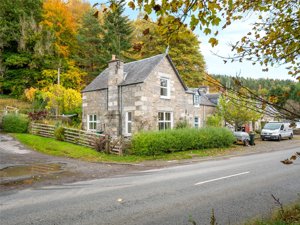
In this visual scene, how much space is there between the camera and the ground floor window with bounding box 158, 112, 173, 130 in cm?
2372

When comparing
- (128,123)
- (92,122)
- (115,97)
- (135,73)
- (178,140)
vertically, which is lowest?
(178,140)

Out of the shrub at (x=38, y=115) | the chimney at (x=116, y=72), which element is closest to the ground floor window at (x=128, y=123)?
the chimney at (x=116, y=72)

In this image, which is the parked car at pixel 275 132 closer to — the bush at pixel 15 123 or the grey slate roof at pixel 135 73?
the grey slate roof at pixel 135 73

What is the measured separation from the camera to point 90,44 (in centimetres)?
4709

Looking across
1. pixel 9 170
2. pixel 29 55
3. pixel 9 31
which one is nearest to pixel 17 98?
pixel 29 55

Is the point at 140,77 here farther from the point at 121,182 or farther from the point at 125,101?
the point at 121,182

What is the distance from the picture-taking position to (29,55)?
42531 millimetres

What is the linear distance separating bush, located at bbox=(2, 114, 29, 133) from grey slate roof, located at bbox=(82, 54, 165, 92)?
24.7ft

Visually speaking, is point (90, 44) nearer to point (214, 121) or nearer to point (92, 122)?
point (92, 122)

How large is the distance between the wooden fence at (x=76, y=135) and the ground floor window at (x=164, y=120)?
5895 millimetres

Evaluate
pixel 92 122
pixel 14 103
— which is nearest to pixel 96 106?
pixel 92 122

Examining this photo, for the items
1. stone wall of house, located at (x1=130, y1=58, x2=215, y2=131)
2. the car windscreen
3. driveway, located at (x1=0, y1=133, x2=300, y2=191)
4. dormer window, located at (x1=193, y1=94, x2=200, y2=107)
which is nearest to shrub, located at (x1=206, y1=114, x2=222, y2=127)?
dormer window, located at (x1=193, y1=94, x2=200, y2=107)

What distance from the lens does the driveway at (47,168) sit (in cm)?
1077

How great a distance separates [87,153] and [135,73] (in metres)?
8.65
